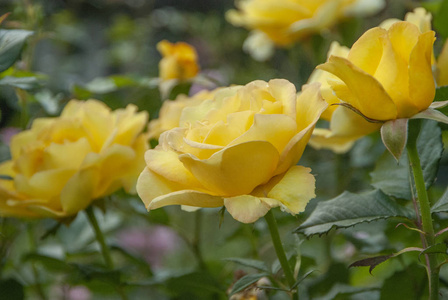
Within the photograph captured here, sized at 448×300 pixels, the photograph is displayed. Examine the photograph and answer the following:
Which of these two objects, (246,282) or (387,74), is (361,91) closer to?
(387,74)

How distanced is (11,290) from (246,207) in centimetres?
35

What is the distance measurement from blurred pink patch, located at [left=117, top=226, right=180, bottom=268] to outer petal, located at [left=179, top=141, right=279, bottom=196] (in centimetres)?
82

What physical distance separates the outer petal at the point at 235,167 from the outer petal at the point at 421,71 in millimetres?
89

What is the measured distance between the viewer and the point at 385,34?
0.97 ft

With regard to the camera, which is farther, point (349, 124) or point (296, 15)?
point (296, 15)

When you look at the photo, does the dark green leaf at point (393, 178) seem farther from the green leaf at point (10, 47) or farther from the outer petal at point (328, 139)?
the green leaf at point (10, 47)

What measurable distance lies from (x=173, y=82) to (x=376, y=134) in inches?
10.3

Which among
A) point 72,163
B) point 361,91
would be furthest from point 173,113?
point 361,91

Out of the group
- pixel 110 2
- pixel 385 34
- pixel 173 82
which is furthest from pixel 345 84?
pixel 110 2

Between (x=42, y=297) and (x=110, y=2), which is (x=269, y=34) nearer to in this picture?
(x=42, y=297)

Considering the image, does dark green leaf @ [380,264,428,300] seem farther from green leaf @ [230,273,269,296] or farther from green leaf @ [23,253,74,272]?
green leaf @ [23,253,74,272]

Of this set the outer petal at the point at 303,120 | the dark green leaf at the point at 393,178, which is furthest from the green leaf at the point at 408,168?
the outer petal at the point at 303,120

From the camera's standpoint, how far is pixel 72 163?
446mm

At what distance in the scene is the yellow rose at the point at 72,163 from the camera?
43cm
